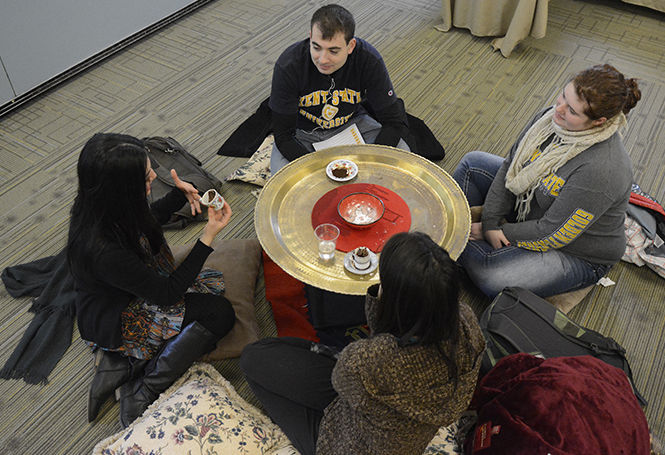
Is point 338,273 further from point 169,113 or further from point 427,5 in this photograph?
point 427,5

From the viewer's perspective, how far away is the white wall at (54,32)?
3.08m

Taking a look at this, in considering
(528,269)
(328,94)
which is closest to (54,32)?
(328,94)

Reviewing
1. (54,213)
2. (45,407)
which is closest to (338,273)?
(45,407)

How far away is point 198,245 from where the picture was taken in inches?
73.0

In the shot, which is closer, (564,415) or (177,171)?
(564,415)

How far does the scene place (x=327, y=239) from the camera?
6.22 ft

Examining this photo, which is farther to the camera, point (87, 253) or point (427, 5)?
point (427, 5)

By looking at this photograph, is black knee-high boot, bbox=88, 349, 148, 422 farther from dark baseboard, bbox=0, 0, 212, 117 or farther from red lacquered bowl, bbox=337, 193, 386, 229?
dark baseboard, bbox=0, 0, 212, 117

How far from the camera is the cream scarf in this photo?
1844 millimetres

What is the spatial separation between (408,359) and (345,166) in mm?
1055

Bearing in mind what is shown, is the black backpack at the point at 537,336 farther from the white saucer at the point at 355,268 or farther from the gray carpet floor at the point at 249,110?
A: the white saucer at the point at 355,268

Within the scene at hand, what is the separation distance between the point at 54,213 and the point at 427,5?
3.17 m

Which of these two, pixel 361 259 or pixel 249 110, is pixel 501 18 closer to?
pixel 249 110

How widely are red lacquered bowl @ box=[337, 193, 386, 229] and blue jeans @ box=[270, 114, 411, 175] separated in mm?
571
